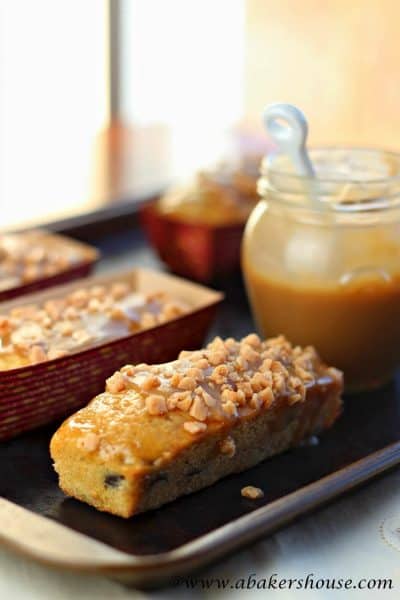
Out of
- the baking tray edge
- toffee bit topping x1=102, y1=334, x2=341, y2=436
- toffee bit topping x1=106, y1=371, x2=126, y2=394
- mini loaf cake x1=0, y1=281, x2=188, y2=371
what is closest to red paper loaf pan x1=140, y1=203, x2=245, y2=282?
mini loaf cake x1=0, y1=281, x2=188, y2=371

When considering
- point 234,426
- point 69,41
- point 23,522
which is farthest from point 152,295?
point 69,41

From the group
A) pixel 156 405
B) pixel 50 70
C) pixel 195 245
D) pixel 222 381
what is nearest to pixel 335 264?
pixel 222 381

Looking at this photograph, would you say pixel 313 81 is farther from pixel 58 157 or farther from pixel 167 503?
pixel 167 503

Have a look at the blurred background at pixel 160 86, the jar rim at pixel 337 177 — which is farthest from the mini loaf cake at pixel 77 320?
the blurred background at pixel 160 86

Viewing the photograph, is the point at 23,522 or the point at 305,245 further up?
the point at 305,245

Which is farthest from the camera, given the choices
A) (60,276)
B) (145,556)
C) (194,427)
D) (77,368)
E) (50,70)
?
(50,70)

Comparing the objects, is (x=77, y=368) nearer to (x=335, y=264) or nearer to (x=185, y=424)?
(x=185, y=424)
